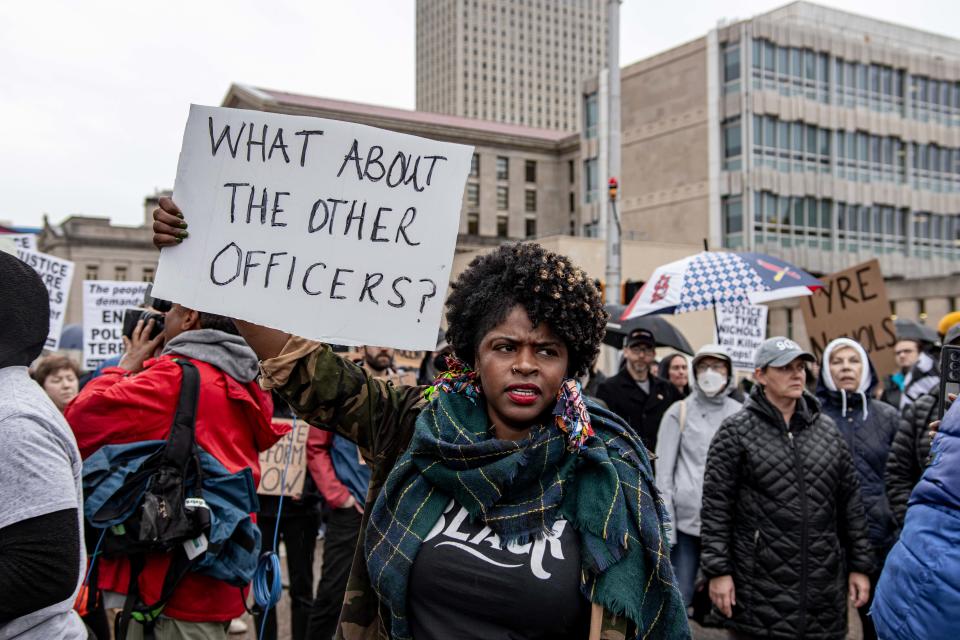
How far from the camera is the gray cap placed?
4.68 meters

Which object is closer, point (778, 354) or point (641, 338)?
point (778, 354)

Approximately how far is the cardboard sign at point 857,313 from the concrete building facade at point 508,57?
140 metres

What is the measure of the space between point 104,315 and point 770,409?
6209 millimetres

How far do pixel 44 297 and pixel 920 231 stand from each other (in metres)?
54.7

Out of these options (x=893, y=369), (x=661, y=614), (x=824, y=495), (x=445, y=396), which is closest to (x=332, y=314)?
(x=445, y=396)

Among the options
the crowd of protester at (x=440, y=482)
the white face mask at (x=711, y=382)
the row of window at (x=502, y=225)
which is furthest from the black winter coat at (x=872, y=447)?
the row of window at (x=502, y=225)

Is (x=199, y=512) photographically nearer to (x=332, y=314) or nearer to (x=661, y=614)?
(x=332, y=314)

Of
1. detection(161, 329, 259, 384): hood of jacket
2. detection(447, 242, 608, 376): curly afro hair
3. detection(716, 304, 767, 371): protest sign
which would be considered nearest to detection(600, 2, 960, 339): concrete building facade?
detection(716, 304, 767, 371): protest sign

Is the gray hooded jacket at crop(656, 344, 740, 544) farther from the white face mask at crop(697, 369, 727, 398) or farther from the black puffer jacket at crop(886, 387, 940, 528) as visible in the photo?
the black puffer jacket at crop(886, 387, 940, 528)

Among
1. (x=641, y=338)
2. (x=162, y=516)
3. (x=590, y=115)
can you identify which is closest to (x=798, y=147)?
(x=590, y=115)

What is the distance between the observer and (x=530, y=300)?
2.43 metres

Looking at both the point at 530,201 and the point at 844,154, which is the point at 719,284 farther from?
the point at 530,201

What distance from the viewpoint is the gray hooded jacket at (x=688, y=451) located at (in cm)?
605

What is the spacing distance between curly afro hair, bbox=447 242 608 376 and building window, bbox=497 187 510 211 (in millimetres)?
73215
